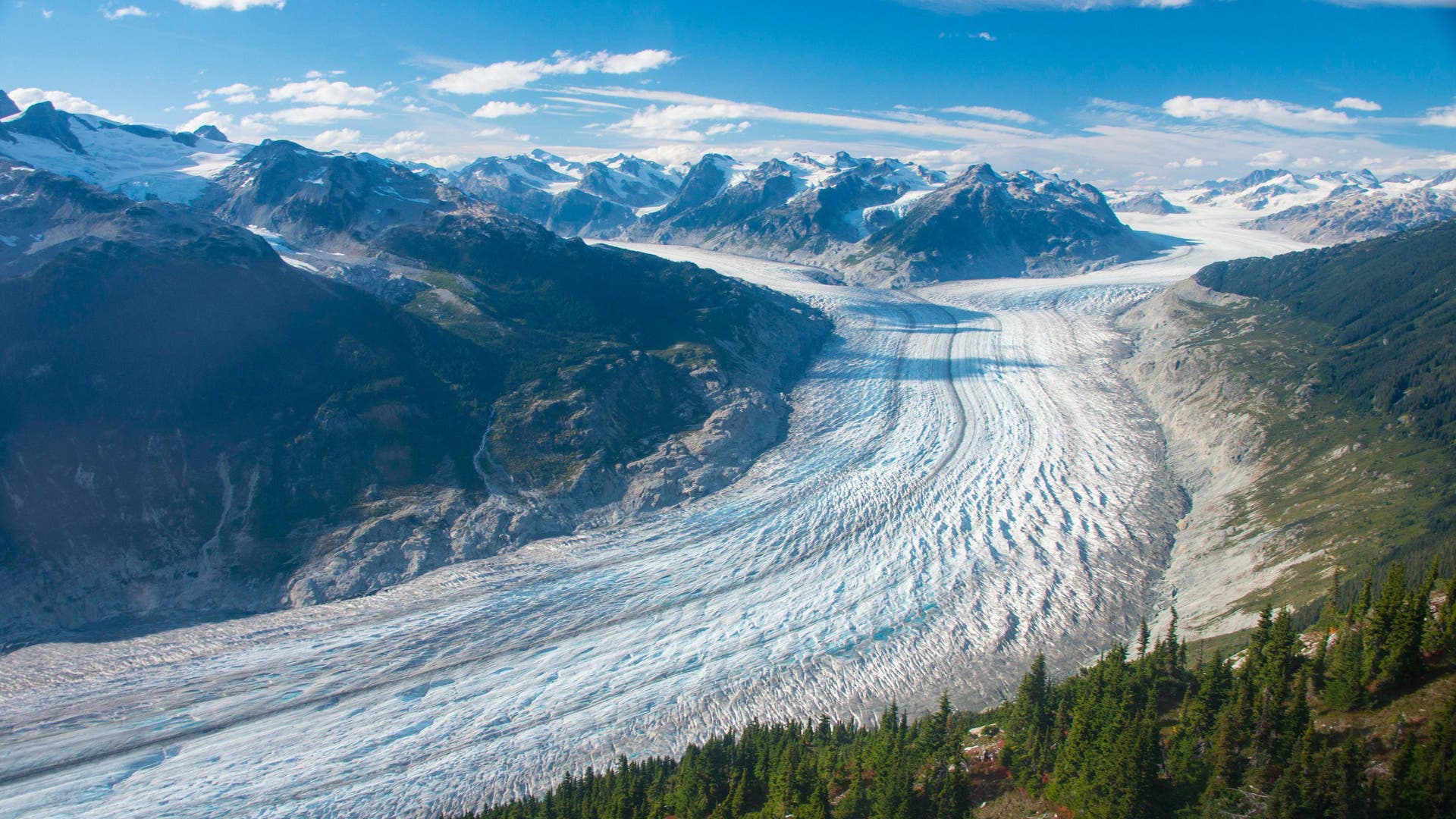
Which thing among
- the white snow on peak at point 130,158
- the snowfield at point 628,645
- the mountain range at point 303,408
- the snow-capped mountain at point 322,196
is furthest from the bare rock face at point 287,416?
the white snow on peak at point 130,158

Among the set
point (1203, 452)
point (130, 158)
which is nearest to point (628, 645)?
point (1203, 452)

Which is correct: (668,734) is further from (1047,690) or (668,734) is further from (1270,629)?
(1270,629)

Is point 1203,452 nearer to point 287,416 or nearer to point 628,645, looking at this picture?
point 628,645

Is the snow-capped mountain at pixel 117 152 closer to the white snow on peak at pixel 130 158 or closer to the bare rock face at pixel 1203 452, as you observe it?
the white snow on peak at pixel 130 158

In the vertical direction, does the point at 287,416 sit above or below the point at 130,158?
below

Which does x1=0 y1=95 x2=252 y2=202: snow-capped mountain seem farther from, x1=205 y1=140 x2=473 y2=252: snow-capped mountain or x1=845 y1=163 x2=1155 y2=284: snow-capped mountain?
x1=845 y1=163 x2=1155 y2=284: snow-capped mountain

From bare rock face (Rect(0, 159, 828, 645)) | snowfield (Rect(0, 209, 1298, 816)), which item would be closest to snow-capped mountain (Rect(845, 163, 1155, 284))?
bare rock face (Rect(0, 159, 828, 645))
